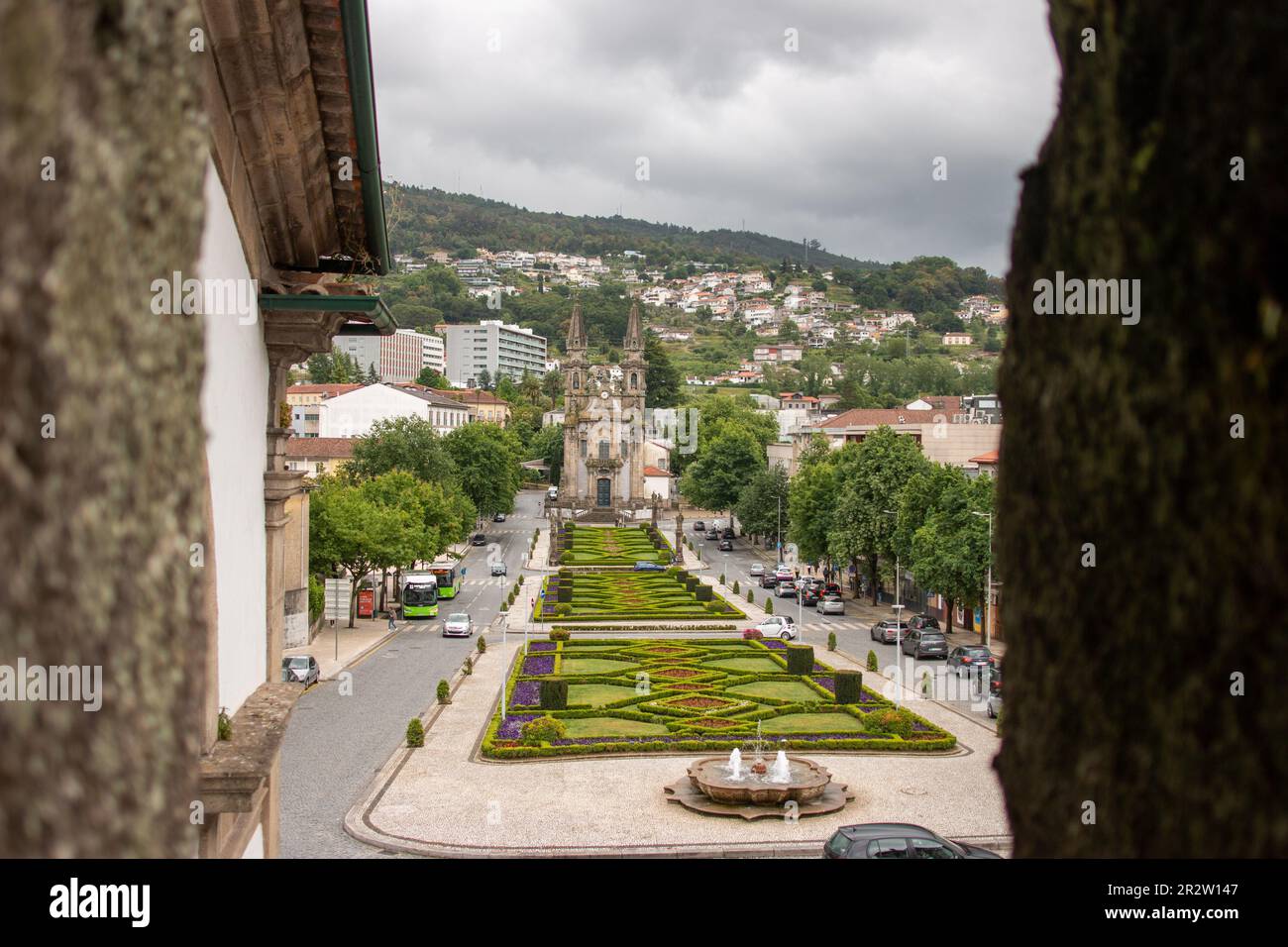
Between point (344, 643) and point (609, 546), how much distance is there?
3822 cm

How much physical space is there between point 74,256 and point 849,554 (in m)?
50.9

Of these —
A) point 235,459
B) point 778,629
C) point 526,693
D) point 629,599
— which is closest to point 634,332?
point 629,599

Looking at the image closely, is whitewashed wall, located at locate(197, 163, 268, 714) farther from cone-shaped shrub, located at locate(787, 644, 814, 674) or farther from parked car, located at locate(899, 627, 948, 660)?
parked car, located at locate(899, 627, 948, 660)

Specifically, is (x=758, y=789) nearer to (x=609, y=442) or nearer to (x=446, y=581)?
(x=446, y=581)

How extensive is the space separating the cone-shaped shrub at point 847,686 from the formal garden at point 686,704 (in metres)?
0.03

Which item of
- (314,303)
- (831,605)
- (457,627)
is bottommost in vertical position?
(831,605)

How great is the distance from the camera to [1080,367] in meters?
2.81

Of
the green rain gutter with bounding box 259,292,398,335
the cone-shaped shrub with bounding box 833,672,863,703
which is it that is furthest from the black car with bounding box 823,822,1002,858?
the cone-shaped shrub with bounding box 833,672,863,703

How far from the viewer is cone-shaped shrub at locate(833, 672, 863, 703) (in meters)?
30.2

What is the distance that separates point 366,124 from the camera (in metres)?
8.04

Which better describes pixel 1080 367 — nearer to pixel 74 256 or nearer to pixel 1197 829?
pixel 1197 829

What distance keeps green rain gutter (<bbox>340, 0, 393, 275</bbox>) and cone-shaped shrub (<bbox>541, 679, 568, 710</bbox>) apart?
20.6 meters

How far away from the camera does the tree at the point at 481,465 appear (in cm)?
7788
